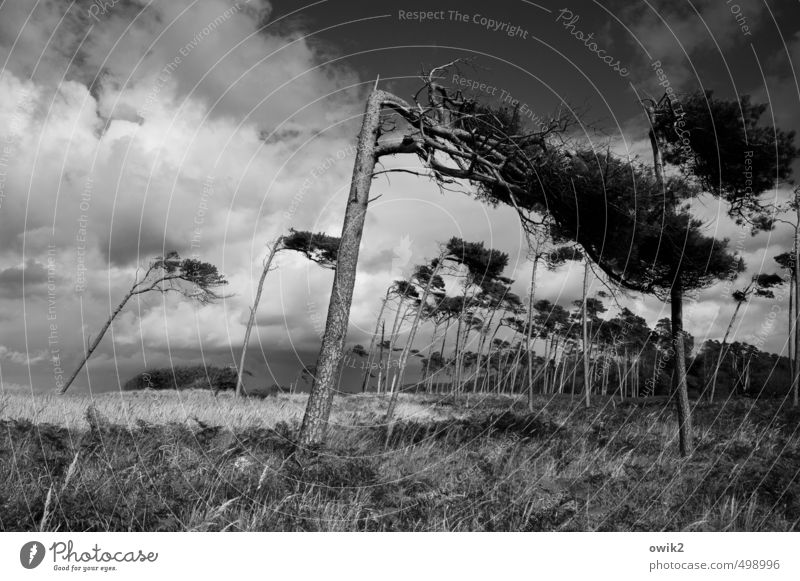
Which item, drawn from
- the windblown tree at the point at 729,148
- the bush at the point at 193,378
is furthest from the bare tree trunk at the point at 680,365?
the bush at the point at 193,378

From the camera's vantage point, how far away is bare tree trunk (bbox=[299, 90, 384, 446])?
22.7 ft

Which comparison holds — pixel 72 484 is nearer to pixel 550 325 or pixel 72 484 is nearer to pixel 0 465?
Result: pixel 0 465

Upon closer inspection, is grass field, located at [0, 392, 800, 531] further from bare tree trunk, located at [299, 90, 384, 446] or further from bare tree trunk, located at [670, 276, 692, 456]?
bare tree trunk, located at [670, 276, 692, 456]
